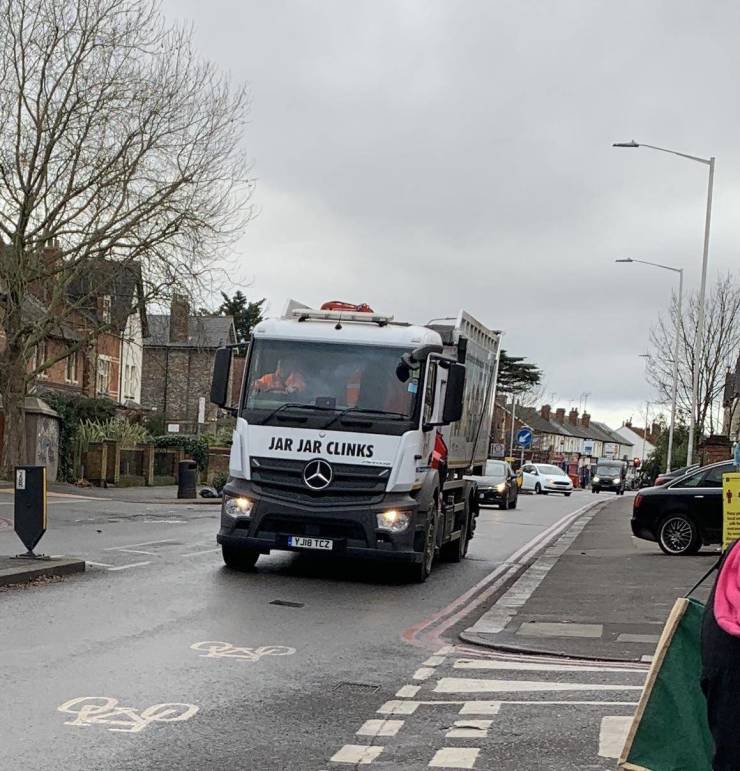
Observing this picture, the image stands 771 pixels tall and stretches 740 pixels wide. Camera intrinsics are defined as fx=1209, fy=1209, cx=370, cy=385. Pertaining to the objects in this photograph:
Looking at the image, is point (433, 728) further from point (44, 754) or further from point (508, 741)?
point (44, 754)

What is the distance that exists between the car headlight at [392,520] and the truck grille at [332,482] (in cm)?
20

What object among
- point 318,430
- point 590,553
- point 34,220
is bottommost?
point 590,553

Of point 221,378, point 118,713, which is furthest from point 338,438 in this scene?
point 118,713

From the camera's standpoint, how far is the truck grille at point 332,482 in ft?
45.7

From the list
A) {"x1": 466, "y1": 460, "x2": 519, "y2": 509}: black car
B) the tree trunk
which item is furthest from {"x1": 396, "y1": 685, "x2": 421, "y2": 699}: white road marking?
the tree trunk

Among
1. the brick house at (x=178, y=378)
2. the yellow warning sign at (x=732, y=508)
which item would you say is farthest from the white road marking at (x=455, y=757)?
the brick house at (x=178, y=378)

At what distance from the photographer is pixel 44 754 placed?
5.92 meters

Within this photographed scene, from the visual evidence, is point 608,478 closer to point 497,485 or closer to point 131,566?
point 497,485

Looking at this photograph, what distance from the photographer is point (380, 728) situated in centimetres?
681

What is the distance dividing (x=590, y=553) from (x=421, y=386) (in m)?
7.55

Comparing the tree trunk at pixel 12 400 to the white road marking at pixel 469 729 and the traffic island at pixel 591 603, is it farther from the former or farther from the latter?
the white road marking at pixel 469 729

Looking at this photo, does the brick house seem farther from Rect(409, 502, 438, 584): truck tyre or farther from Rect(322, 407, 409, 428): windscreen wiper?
Rect(322, 407, 409, 428): windscreen wiper

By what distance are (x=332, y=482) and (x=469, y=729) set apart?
23.9 ft

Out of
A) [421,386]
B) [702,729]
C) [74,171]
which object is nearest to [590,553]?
[421,386]
